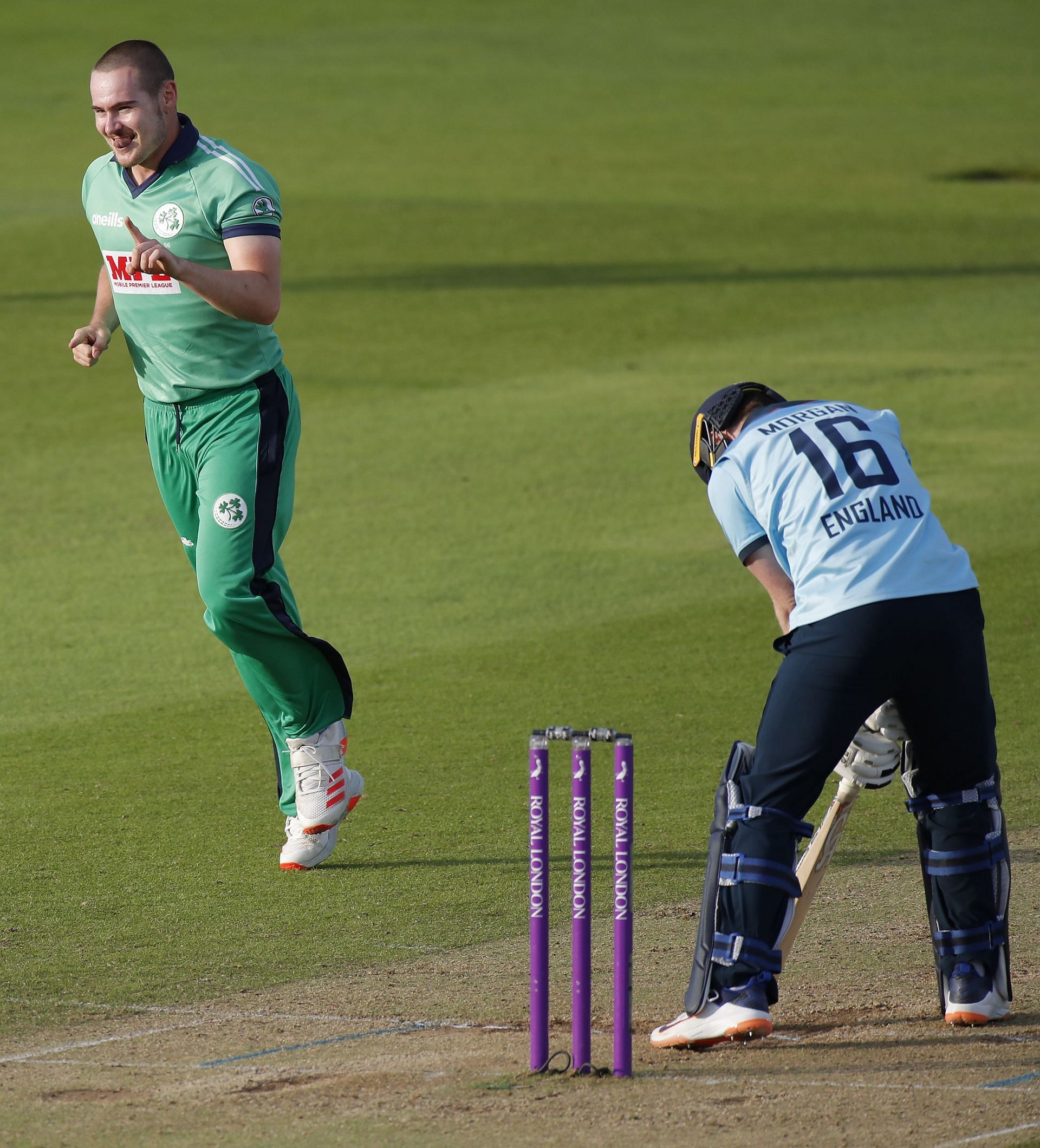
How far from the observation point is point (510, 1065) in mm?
4789

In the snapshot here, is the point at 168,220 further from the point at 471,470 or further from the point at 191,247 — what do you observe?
the point at 471,470

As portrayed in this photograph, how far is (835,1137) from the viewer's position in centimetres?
427

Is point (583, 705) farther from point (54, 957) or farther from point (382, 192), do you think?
point (382, 192)

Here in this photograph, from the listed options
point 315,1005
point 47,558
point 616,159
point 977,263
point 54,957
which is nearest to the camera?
point 315,1005

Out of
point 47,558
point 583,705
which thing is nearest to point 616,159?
point 47,558

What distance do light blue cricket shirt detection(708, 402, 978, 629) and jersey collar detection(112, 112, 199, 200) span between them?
2.42 metres

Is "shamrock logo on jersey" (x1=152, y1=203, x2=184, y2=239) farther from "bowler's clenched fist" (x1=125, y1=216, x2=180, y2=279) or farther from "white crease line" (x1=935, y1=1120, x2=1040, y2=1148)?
"white crease line" (x1=935, y1=1120, x2=1040, y2=1148)

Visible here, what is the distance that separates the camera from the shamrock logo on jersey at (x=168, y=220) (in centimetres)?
657

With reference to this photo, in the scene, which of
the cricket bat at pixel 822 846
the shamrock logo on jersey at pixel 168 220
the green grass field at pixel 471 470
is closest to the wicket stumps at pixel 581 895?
the cricket bat at pixel 822 846

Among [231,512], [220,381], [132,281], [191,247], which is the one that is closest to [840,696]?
[231,512]

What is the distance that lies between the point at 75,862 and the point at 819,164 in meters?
29.6

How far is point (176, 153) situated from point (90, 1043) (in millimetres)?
3045

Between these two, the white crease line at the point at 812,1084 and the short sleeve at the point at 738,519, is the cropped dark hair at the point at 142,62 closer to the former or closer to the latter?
the short sleeve at the point at 738,519

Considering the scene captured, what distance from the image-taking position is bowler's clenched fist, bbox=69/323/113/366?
6832 millimetres
